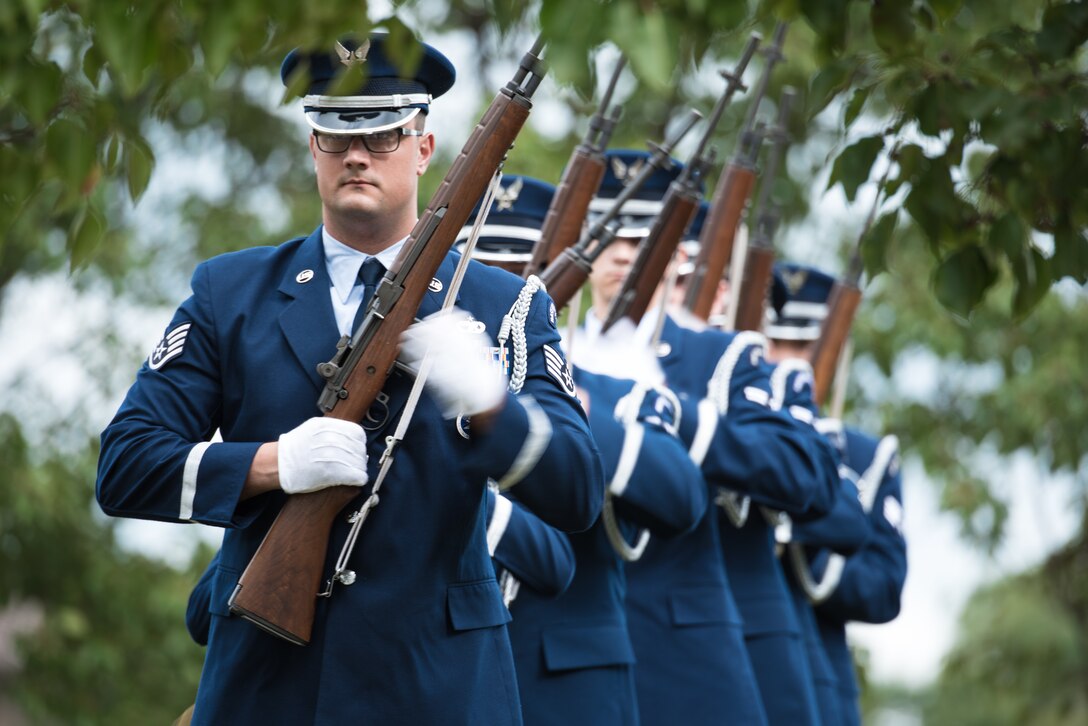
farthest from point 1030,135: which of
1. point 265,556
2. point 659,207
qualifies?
point 265,556

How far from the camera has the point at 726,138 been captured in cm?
1181

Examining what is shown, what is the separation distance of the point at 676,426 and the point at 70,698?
7.29m

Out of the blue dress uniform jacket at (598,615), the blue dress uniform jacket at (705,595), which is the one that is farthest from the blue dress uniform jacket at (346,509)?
the blue dress uniform jacket at (705,595)

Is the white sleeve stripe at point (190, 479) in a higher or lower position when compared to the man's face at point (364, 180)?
lower

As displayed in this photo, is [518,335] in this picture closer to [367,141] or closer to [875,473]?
[367,141]

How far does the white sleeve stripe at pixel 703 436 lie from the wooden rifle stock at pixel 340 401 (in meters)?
1.78

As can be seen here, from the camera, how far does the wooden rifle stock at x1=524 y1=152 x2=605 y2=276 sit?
18.3 ft

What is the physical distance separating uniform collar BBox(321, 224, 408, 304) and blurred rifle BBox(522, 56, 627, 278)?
164 centimetres

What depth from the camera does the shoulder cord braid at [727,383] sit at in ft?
19.1

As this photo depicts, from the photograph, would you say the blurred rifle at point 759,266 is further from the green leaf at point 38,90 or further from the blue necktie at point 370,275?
the green leaf at point 38,90

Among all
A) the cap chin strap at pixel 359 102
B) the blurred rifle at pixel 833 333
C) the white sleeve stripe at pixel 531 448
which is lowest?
the blurred rifle at pixel 833 333

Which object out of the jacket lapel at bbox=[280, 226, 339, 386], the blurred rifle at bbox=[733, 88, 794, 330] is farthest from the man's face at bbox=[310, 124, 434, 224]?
the blurred rifle at bbox=[733, 88, 794, 330]

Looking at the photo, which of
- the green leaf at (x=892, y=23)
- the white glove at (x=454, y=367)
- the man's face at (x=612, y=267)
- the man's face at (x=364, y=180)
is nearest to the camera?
the white glove at (x=454, y=367)

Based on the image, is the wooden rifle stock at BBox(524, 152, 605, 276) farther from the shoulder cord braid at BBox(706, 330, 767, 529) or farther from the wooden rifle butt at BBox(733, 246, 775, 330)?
the wooden rifle butt at BBox(733, 246, 775, 330)
